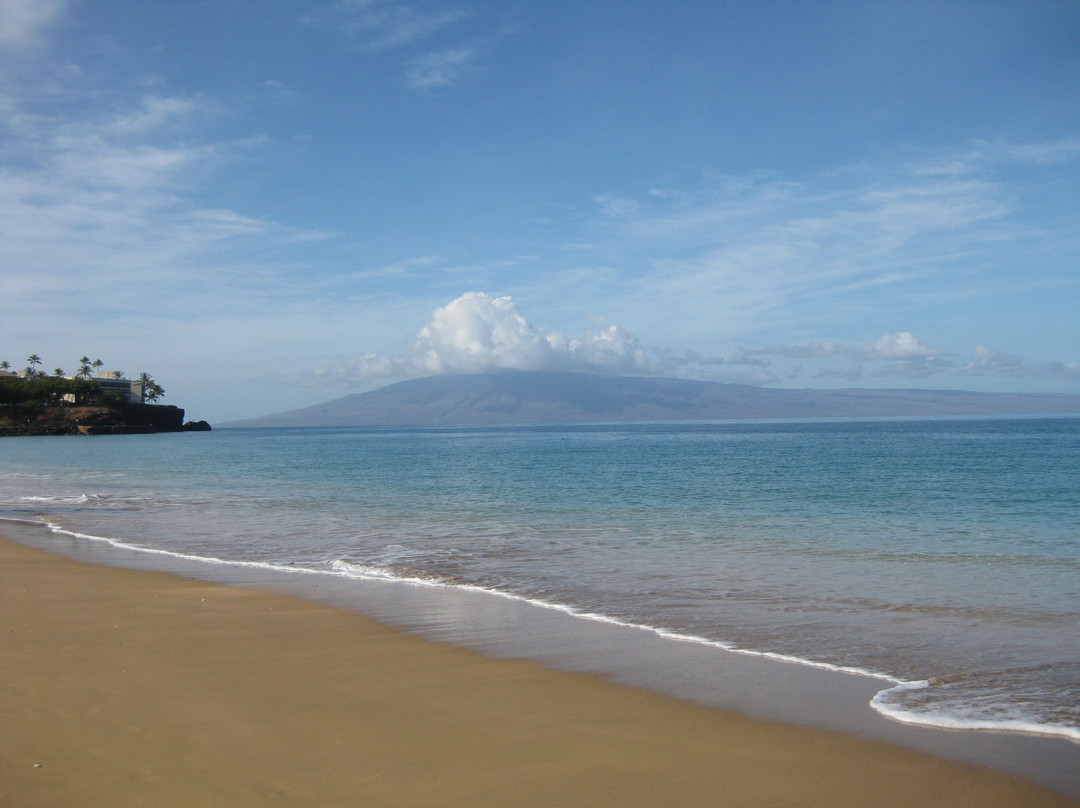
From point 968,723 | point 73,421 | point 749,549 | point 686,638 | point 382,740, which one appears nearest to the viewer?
point 382,740

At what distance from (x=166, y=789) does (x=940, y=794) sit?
15.5 ft

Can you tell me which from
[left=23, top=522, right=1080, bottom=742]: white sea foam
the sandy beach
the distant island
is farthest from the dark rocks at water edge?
the sandy beach

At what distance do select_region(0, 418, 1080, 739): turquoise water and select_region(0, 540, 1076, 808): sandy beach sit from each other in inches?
61.3

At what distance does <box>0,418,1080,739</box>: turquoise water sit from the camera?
25.7ft

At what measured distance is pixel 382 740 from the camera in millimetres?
5445

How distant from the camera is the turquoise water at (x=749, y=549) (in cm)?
784

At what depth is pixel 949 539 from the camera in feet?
56.8

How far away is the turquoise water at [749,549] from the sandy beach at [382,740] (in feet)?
5.11

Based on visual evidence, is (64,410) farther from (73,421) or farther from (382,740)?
(382,740)

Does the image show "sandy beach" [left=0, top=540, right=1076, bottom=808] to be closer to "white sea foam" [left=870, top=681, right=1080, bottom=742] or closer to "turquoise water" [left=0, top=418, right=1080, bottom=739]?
"white sea foam" [left=870, top=681, right=1080, bottom=742]

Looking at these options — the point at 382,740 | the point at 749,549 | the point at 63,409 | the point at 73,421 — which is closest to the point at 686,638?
the point at 382,740

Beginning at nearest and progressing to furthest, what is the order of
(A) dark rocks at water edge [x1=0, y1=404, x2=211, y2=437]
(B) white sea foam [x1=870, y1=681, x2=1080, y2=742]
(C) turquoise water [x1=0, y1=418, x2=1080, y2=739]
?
(B) white sea foam [x1=870, y1=681, x2=1080, y2=742]
(C) turquoise water [x1=0, y1=418, x2=1080, y2=739]
(A) dark rocks at water edge [x1=0, y1=404, x2=211, y2=437]

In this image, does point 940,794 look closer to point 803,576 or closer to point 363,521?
point 803,576

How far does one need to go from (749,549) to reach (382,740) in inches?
456
